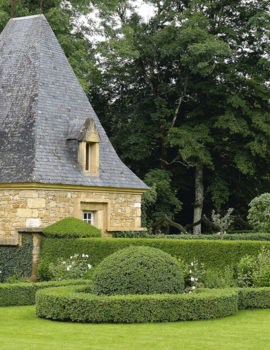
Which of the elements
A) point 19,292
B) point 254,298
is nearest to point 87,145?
point 19,292

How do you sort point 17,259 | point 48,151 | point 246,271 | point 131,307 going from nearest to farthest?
point 131,307 → point 246,271 → point 17,259 → point 48,151

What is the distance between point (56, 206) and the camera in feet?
64.3

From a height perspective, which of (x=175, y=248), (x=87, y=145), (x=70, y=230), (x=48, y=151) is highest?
(x=87, y=145)

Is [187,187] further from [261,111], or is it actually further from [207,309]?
[207,309]

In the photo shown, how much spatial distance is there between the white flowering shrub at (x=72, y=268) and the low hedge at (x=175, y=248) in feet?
0.59

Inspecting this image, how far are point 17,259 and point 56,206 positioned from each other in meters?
1.99

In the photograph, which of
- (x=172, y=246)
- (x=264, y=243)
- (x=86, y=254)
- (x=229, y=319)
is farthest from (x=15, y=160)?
(x=229, y=319)

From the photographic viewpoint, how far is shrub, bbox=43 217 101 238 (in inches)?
709

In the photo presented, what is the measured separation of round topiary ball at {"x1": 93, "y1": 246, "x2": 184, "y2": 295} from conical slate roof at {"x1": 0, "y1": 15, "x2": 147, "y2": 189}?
6.94 metres

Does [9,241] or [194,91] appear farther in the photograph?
[194,91]

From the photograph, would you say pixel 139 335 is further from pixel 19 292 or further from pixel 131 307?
pixel 19 292

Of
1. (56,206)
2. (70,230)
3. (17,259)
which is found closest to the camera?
(70,230)

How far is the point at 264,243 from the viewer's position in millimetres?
14984

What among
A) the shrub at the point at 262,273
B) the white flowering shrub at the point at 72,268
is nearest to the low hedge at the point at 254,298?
the shrub at the point at 262,273
